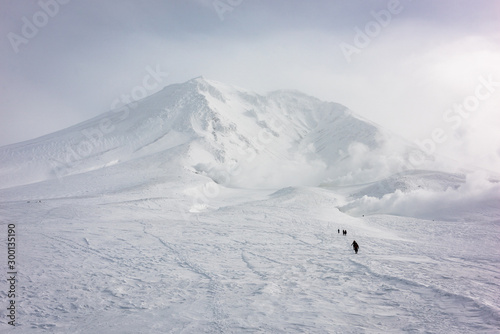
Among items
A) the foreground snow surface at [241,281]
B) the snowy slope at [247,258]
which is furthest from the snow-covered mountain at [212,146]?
the foreground snow surface at [241,281]

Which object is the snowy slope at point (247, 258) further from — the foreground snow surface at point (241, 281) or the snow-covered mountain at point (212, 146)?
the snow-covered mountain at point (212, 146)

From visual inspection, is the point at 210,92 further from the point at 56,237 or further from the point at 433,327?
the point at 433,327

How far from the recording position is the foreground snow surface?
39.0ft

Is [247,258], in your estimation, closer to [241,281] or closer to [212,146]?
[241,281]

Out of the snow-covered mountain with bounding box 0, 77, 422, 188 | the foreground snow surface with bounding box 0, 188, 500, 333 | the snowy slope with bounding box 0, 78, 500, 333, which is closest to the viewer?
the foreground snow surface with bounding box 0, 188, 500, 333

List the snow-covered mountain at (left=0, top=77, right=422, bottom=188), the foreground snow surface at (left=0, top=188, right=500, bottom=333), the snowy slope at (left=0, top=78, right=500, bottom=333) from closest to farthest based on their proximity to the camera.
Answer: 1. the foreground snow surface at (left=0, top=188, right=500, bottom=333)
2. the snowy slope at (left=0, top=78, right=500, bottom=333)
3. the snow-covered mountain at (left=0, top=77, right=422, bottom=188)

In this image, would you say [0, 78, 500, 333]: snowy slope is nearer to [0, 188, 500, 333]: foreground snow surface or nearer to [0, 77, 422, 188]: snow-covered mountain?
[0, 188, 500, 333]: foreground snow surface

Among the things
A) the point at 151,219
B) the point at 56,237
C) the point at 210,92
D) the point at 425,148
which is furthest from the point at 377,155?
the point at 56,237

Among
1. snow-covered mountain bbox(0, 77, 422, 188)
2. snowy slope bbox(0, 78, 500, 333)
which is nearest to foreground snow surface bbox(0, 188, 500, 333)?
snowy slope bbox(0, 78, 500, 333)

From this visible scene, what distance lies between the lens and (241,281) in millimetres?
16938

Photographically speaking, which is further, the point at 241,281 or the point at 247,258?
the point at 247,258

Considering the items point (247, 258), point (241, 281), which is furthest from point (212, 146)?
point (241, 281)

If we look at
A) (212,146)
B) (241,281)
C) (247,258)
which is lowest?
(241,281)

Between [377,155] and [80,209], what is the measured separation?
421 ft
